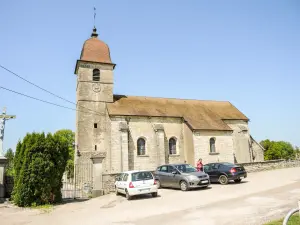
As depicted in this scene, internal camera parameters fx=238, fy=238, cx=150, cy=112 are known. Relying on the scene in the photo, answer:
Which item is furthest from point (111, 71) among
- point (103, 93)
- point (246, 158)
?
point (246, 158)

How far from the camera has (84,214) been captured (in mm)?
9711

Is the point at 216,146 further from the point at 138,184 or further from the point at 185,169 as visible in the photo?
the point at 138,184

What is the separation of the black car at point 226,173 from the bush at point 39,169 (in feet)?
31.7

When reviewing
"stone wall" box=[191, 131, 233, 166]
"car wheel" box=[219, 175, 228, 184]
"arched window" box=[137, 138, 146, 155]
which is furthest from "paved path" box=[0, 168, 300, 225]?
"stone wall" box=[191, 131, 233, 166]

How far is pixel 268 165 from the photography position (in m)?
23.6

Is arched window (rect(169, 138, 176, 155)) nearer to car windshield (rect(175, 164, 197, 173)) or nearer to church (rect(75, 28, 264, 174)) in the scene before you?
church (rect(75, 28, 264, 174))

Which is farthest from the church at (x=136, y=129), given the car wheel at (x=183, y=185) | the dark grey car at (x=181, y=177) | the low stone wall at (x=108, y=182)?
the car wheel at (x=183, y=185)

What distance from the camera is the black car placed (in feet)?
50.0

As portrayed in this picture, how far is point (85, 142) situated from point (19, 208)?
43.2 feet

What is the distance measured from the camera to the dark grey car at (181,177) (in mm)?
13602

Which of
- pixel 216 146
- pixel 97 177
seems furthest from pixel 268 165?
pixel 97 177

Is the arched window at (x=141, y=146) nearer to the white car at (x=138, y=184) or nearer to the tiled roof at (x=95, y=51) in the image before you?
the tiled roof at (x=95, y=51)

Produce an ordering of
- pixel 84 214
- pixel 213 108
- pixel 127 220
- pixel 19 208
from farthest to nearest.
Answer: pixel 213 108 < pixel 19 208 < pixel 84 214 < pixel 127 220

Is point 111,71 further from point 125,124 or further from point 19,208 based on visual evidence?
point 19,208
